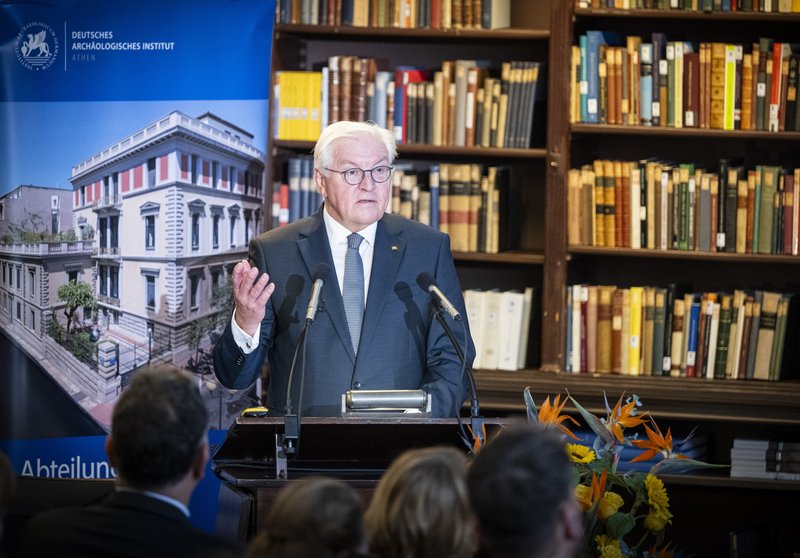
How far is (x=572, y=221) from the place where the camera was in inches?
163

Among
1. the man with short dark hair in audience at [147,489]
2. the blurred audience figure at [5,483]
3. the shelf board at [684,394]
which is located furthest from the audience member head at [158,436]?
the shelf board at [684,394]

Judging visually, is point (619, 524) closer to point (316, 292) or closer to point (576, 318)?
point (316, 292)

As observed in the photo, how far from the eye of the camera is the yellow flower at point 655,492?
7.24 ft

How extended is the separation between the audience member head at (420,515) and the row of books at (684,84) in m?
2.66

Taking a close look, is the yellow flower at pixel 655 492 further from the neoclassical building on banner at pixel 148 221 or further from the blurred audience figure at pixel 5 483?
the neoclassical building on banner at pixel 148 221

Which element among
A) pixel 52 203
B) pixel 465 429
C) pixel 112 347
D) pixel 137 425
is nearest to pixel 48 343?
pixel 112 347

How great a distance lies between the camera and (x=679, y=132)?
13.3 ft

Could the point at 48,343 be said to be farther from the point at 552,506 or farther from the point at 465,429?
the point at 552,506

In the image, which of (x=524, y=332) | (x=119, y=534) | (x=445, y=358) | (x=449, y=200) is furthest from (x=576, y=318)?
(x=119, y=534)

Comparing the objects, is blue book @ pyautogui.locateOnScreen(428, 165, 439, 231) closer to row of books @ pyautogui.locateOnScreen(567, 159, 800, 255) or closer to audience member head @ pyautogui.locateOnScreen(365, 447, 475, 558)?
row of books @ pyautogui.locateOnScreen(567, 159, 800, 255)

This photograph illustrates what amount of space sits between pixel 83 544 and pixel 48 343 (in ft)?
7.34

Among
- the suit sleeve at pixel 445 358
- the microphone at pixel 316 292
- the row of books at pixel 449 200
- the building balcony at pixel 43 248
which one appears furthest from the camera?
the row of books at pixel 449 200

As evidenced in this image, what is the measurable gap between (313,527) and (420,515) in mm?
199

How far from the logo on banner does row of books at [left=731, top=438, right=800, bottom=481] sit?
2804 millimetres
